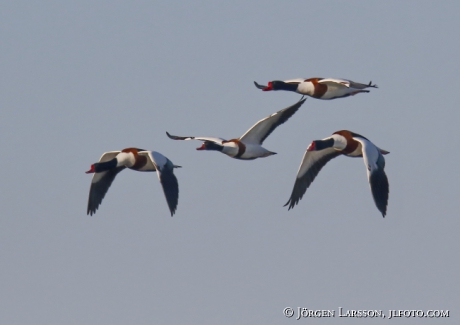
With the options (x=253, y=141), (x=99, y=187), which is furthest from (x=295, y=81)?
(x=99, y=187)

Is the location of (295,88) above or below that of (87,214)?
above

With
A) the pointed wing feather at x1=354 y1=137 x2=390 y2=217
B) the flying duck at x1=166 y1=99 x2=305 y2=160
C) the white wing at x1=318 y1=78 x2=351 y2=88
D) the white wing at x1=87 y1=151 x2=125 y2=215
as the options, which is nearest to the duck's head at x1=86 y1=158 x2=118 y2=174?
the white wing at x1=87 y1=151 x2=125 y2=215

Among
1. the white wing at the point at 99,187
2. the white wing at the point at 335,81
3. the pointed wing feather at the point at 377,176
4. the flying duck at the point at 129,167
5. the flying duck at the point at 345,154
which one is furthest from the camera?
the white wing at the point at 99,187

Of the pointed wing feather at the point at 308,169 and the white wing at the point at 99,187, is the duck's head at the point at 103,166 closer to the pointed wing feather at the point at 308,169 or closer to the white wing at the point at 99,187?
the white wing at the point at 99,187

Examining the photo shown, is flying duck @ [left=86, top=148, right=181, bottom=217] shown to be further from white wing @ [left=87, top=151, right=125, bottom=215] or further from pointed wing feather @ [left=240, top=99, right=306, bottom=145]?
pointed wing feather @ [left=240, top=99, right=306, bottom=145]

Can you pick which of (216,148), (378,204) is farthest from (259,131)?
(378,204)

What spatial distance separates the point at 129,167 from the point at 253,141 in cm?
311

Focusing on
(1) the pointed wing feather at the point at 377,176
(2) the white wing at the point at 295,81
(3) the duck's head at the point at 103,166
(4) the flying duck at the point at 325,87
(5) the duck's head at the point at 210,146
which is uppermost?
(2) the white wing at the point at 295,81

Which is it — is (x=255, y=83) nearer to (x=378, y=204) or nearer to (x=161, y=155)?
(x=161, y=155)

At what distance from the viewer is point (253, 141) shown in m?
29.5

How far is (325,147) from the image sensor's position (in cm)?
2786

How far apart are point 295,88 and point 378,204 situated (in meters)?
4.76

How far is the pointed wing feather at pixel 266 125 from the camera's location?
2898 cm

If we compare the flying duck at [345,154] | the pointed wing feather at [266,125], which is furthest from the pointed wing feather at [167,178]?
the flying duck at [345,154]
